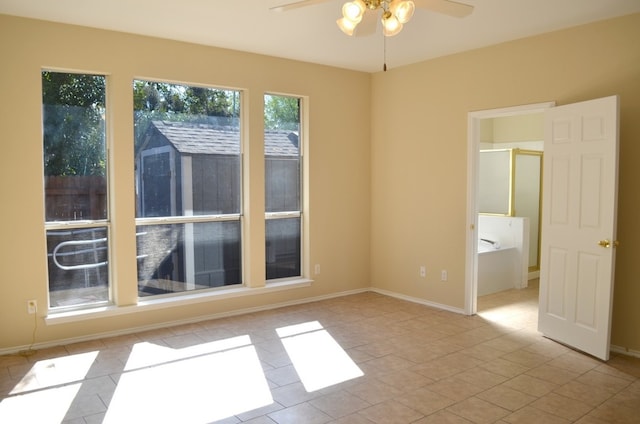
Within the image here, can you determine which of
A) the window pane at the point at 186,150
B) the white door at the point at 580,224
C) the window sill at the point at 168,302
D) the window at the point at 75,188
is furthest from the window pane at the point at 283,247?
the white door at the point at 580,224

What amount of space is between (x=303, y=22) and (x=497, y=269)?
12.7 ft

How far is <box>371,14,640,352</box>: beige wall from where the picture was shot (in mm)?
3875

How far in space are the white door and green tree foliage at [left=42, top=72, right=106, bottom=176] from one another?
3871mm

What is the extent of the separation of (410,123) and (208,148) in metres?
2.24

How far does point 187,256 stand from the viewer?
191 inches

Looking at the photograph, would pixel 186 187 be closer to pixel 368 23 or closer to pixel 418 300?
pixel 368 23

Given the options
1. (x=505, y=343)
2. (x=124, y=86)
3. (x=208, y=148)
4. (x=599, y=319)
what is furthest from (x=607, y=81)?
(x=124, y=86)

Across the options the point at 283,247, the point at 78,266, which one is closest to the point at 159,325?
the point at 78,266

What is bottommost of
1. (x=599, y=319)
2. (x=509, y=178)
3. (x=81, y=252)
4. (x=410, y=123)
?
(x=599, y=319)

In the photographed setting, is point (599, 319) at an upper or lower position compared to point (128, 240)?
lower

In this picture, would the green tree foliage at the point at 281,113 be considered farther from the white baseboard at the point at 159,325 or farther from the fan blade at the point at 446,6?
the fan blade at the point at 446,6

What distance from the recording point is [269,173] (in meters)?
5.32

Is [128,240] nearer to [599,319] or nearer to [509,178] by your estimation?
[599,319]

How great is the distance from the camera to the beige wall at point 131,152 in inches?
153
